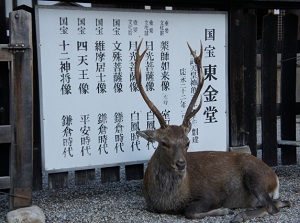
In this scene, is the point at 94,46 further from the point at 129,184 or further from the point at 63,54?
the point at 129,184

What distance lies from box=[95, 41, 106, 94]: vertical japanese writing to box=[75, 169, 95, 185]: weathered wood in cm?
86

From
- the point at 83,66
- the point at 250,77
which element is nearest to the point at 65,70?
the point at 83,66

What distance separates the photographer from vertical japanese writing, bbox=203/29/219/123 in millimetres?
6441

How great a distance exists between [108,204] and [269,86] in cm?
261

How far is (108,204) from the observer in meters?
5.77

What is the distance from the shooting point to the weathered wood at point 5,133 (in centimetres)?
503

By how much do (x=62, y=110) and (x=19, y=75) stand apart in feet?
2.62

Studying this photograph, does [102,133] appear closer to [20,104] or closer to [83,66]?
[83,66]

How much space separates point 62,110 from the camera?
5703mm

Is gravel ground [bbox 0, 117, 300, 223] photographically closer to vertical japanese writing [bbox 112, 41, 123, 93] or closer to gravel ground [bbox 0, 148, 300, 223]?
gravel ground [bbox 0, 148, 300, 223]

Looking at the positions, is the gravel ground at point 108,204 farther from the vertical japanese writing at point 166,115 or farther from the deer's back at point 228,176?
the vertical japanese writing at point 166,115

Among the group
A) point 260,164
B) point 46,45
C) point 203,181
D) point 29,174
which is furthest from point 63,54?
point 260,164

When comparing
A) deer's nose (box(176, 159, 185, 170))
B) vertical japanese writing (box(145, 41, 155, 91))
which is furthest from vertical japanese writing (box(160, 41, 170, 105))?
deer's nose (box(176, 159, 185, 170))

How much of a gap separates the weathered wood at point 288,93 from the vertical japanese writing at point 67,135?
114 inches
